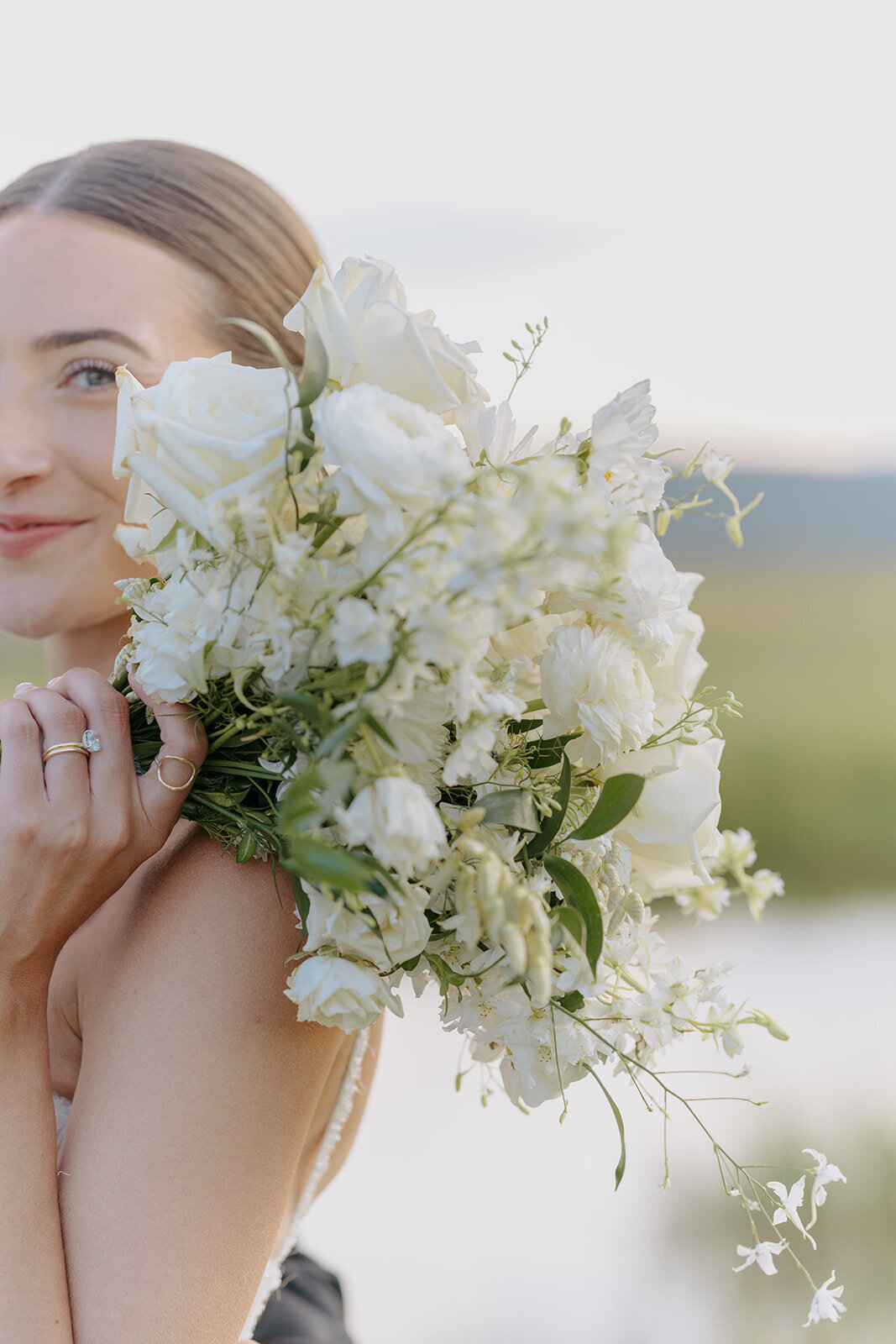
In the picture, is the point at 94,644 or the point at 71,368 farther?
the point at 94,644

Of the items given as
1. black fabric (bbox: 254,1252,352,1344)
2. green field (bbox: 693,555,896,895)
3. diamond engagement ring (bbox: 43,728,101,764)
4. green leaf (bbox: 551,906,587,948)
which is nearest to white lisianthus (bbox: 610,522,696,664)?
green leaf (bbox: 551,906,587,948)

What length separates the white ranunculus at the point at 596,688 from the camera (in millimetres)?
765

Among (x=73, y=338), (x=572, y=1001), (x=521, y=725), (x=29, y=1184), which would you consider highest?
(x=73, y=338)

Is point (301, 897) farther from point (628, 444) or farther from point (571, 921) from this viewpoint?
point (628, 444)

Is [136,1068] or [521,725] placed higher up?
[521,725]

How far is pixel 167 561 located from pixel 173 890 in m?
0.32

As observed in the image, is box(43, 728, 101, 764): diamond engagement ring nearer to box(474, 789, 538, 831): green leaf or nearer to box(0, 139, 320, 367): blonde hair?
box(474, 789, 538, 831): green leaf

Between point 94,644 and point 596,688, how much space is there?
3.52ft

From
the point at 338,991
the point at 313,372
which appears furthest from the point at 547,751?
the point at 313,372

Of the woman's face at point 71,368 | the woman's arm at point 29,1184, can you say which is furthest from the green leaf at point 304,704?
the woman's face at point 71,368

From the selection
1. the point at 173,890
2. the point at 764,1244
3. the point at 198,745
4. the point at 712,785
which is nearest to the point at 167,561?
the point at 198,745

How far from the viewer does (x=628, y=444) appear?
0.74 meters

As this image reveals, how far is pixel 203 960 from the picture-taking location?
87cm

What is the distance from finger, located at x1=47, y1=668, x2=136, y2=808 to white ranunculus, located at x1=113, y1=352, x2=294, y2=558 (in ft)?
0.63
